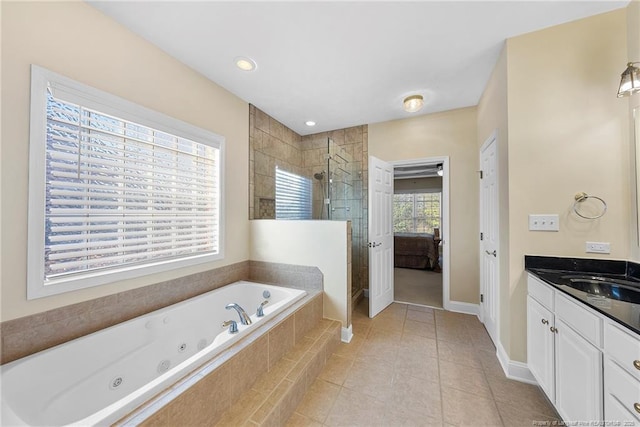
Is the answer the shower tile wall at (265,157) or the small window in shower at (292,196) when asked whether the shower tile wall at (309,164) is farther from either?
the small window in shower at (292,196)

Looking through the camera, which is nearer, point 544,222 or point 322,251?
point 544,222

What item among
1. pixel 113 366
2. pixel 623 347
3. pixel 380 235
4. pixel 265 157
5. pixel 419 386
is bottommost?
pixel 419 386

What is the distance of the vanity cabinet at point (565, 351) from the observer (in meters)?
1.05

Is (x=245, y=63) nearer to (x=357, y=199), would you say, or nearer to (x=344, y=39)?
(x=344, y=39)

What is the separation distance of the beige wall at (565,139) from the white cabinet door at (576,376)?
1.41ft

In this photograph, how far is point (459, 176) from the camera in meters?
2.85

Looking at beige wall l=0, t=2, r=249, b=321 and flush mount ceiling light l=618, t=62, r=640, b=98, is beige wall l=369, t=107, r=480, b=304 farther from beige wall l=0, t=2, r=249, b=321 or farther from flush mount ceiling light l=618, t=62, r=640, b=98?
beige wall l=0, t=2, r=249, b=321

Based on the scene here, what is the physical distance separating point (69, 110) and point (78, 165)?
1.10 ft

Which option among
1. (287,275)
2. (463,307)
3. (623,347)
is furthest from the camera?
(463,307)

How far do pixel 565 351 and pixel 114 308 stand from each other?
2.80m

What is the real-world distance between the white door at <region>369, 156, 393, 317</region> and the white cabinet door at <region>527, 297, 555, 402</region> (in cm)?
140

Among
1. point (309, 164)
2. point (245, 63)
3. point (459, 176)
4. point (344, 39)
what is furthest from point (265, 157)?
point (459, 176)

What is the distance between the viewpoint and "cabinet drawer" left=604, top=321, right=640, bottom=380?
32.8 inches

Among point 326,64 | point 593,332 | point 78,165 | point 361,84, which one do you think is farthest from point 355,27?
point 593,332
